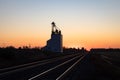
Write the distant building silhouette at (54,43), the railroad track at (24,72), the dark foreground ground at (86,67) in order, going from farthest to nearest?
the distant building silhouette at (54,43)
the dark foreground ground at (86,67)
the railroad track at (24,72)

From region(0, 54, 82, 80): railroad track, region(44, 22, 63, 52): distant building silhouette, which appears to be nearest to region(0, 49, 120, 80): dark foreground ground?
region(0, 54, 82, 80): railroad track

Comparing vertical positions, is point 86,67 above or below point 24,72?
above

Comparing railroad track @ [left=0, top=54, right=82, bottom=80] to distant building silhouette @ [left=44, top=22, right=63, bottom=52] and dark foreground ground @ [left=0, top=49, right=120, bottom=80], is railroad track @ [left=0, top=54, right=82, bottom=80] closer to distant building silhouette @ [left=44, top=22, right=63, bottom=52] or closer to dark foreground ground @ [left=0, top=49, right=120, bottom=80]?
dark foreground ground @ [left=0, top=49, right=120, bottom=80]

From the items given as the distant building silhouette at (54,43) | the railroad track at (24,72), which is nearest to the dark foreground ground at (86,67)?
the railroad track at (24,72)

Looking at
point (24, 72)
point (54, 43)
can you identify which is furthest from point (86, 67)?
point (54, 43)

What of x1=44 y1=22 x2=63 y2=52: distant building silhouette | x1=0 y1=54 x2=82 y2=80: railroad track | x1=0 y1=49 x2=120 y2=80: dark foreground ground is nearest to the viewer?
x1=0 y1=54 x2=82 y2=80: railroad track

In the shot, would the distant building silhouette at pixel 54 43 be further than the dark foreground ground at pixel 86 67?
Yes

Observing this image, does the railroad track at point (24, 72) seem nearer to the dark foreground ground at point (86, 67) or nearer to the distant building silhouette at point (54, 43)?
the dark foreground ground at point (86, 67)

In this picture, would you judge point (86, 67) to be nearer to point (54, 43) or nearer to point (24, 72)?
point (24, 72)

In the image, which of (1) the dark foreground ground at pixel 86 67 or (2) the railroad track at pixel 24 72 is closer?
(2) the railroad track at pixel 24 72

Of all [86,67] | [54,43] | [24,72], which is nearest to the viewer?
[24,72]

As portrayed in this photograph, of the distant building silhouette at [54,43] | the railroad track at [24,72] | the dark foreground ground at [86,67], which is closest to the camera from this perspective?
the railroad track at [24,72]

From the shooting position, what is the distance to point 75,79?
18672 millimetres

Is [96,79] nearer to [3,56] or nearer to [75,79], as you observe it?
[75,79]
